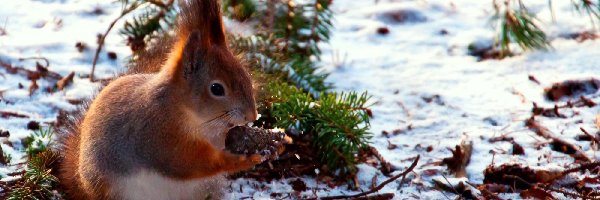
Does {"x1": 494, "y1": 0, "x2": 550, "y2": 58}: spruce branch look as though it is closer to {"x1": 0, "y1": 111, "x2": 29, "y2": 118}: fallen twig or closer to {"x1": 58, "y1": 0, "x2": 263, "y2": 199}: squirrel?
{"x1": 58, "y1": 0, "x2": 263, "y2": 199}: squirrel

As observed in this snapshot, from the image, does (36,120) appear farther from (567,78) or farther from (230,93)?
(567,78)

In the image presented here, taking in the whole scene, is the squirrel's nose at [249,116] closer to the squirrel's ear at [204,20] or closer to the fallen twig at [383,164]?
the squirrel's ear at [204,20]

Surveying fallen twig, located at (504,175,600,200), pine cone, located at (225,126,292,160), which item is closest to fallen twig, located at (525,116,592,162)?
fallen twig, located at (504,175,600,200)

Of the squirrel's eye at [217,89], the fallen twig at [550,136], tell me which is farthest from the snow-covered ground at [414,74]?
the squirrel's eye at [217,89]

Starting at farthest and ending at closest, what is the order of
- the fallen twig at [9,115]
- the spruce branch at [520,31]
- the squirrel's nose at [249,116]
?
the spruce branch at [520,31], the fallen twig at [9,115], the squirrel's nose at [249,116]

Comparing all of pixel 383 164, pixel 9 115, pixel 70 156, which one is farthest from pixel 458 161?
pixel 9 115

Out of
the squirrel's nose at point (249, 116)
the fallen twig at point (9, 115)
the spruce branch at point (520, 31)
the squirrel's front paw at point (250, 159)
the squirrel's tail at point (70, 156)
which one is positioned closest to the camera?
the squirrel's nose at point (249, 116)
